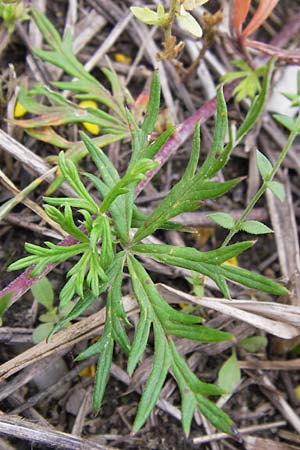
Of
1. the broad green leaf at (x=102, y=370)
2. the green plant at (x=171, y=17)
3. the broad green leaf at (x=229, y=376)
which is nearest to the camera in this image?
the broad green leaf at (x=102, y=370)

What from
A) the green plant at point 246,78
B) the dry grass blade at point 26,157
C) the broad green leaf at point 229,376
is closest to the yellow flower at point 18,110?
the dry grass blade at point 26,157

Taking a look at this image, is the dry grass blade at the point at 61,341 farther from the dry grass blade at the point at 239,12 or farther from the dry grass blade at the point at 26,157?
the dry grass blade at the point at 239,12

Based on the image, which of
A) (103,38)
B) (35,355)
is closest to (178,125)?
(103,38)

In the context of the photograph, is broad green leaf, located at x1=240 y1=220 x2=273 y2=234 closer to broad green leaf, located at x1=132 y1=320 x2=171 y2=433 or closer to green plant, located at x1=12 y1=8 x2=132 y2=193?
broad green leaf, located at x1=132 y1=320 x2=171 y2=433

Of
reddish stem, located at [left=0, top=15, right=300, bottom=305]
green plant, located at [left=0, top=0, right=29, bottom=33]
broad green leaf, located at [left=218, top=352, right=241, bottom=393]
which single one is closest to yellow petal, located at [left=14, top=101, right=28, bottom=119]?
green plant, located at [left=0, top=0, right=29, bottom=33]

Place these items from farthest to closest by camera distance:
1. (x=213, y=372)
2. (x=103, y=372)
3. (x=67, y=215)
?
(x=213, y=372)
(x=103, y=372)
(x=67, y=215)

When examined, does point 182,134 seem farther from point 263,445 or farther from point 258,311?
point 263,445

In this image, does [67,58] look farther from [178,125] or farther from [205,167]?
[205,167]
